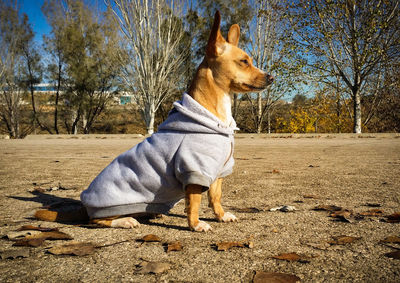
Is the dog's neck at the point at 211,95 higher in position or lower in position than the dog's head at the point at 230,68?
lower

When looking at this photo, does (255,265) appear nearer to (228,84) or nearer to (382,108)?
(228,84)

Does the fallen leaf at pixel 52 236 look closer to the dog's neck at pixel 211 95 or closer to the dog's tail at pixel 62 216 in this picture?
the dog's tail at pixel 62 216

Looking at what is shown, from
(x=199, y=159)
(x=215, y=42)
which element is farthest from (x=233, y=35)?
(x=199, y=159)

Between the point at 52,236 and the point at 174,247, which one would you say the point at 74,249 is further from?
the point at 174,247

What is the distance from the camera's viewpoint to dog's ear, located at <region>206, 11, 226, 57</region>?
215 cm

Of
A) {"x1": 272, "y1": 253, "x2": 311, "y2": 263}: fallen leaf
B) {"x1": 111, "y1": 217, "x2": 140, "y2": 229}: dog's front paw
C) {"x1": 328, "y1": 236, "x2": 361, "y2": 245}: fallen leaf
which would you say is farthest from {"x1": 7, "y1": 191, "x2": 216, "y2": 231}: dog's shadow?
{"x1": 328, "y1": 236, "x2": 361, "y2": 245}: fallen leaf

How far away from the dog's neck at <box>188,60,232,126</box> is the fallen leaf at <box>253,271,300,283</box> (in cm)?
116

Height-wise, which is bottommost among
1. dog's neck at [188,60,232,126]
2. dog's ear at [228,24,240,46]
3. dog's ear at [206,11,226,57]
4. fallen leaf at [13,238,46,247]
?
fallen leaf at [13,238,46,247]

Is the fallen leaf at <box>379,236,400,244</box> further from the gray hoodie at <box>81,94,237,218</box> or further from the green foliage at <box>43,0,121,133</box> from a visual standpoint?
the green foliage at <box>43,0,121,133</box>

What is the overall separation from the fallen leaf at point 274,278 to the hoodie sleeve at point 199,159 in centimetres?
73

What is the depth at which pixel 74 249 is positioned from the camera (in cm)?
156

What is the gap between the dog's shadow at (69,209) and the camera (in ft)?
6.99

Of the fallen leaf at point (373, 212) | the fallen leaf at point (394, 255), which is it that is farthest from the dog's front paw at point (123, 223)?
the fallen leaf at point (373, 212)

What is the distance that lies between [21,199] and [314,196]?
9.21 feet
